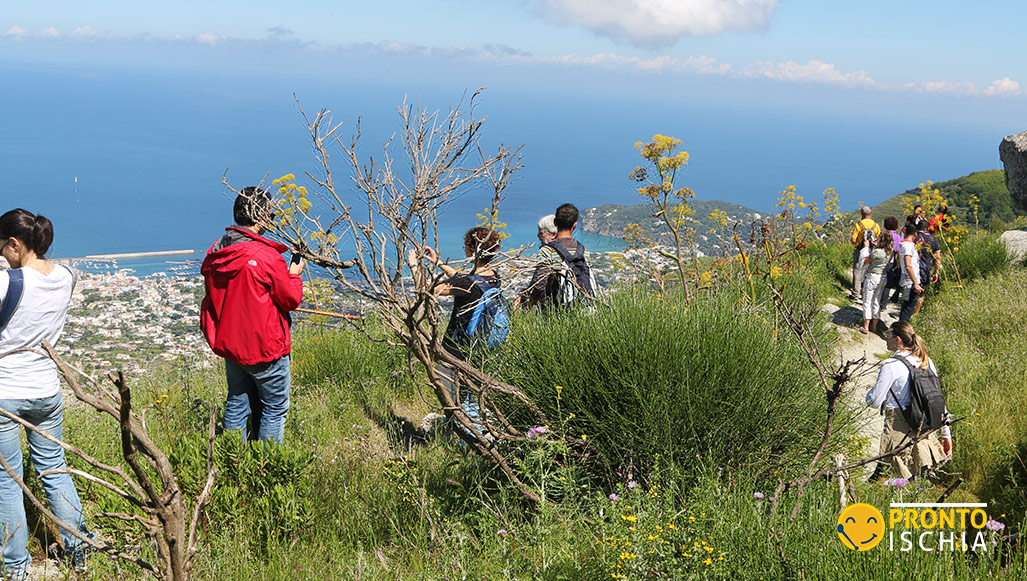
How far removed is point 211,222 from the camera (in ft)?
252

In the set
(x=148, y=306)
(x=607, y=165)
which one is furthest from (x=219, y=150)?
(x=148, y=306)

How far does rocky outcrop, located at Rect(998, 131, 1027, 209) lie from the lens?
46.9 ft

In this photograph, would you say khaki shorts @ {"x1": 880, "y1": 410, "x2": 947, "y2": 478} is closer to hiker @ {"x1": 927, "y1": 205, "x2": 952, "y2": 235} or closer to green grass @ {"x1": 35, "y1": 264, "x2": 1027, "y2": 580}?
green grass @ {"x1": 35, "y1": 264, "x2": 1027, "y2": 580}

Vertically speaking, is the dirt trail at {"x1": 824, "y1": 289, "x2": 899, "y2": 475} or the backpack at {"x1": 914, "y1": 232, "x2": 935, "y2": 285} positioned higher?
the backpack at {"x1": 914, "y1": 232, "x2": 935, "y2": 285}

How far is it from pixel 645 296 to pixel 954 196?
3643 centimetres

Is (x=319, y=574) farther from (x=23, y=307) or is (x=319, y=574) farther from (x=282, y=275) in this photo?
(x=23, y=307)

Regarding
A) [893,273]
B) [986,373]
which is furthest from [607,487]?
[893,273]

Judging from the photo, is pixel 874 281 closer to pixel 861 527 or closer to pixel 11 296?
pixel 861 527

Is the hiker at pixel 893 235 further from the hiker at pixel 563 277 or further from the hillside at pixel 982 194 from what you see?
the hillside at pixel 982 194

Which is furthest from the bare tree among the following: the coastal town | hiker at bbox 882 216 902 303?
hiker at bbox 882 216 902 303

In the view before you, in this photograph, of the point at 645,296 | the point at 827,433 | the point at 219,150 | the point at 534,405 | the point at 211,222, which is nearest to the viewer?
the point at 827,433

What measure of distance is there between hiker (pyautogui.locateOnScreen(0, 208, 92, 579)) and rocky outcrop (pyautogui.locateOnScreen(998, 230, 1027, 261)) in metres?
15.5

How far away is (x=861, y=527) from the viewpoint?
2480 mm

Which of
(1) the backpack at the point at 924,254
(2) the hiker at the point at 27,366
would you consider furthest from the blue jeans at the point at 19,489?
(1) the backpack at the point at 924,254
